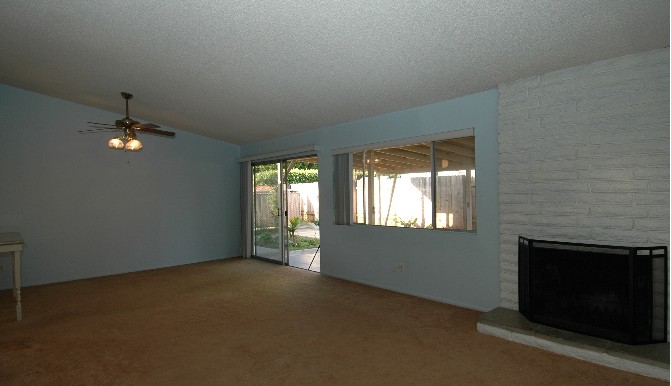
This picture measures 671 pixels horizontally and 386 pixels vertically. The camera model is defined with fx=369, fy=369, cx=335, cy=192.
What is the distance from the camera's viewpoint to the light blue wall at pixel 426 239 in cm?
385

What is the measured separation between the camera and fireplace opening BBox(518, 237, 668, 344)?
2.74 meters

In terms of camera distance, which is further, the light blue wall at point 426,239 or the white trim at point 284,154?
the white trim at point 284,154

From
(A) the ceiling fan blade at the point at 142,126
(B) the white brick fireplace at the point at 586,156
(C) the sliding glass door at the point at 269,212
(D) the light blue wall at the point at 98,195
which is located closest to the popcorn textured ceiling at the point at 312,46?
(B) the white brick fireplace at the point at 586,156

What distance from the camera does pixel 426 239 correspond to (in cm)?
443

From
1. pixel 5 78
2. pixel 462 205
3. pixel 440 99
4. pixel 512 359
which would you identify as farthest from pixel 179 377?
pixel 5 78

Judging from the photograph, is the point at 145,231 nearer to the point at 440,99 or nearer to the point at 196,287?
the point at 196,287

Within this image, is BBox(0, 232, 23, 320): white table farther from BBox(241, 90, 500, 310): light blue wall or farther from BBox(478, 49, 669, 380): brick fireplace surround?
BBox(478, 49, 669, 380): brick fireplace surround

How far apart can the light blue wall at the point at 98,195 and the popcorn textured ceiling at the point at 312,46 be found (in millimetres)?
926

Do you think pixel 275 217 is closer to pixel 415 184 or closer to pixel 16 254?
pixel 415 184

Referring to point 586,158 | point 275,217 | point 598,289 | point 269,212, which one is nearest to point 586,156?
point 586,158

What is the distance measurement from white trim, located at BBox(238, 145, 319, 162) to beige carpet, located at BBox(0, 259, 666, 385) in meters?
2.17

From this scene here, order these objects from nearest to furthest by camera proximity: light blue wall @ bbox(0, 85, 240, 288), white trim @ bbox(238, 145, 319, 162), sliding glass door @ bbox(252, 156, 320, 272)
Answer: light blue wall @ bbox(0, 85, 240, 288) → white trim @ bbox(238, 145, 319, 162) → sliding glass door @ bbox(252, 156, 320, 272)

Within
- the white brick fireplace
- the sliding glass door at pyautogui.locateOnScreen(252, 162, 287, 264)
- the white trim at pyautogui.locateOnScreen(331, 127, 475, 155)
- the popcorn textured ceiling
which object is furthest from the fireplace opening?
the sliding glass door at pyautogui.locateOnScreen(252, 162, 287, 264)

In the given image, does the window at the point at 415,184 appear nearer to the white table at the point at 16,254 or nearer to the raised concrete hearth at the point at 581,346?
the raised concrete hearth at the point at 581,346
